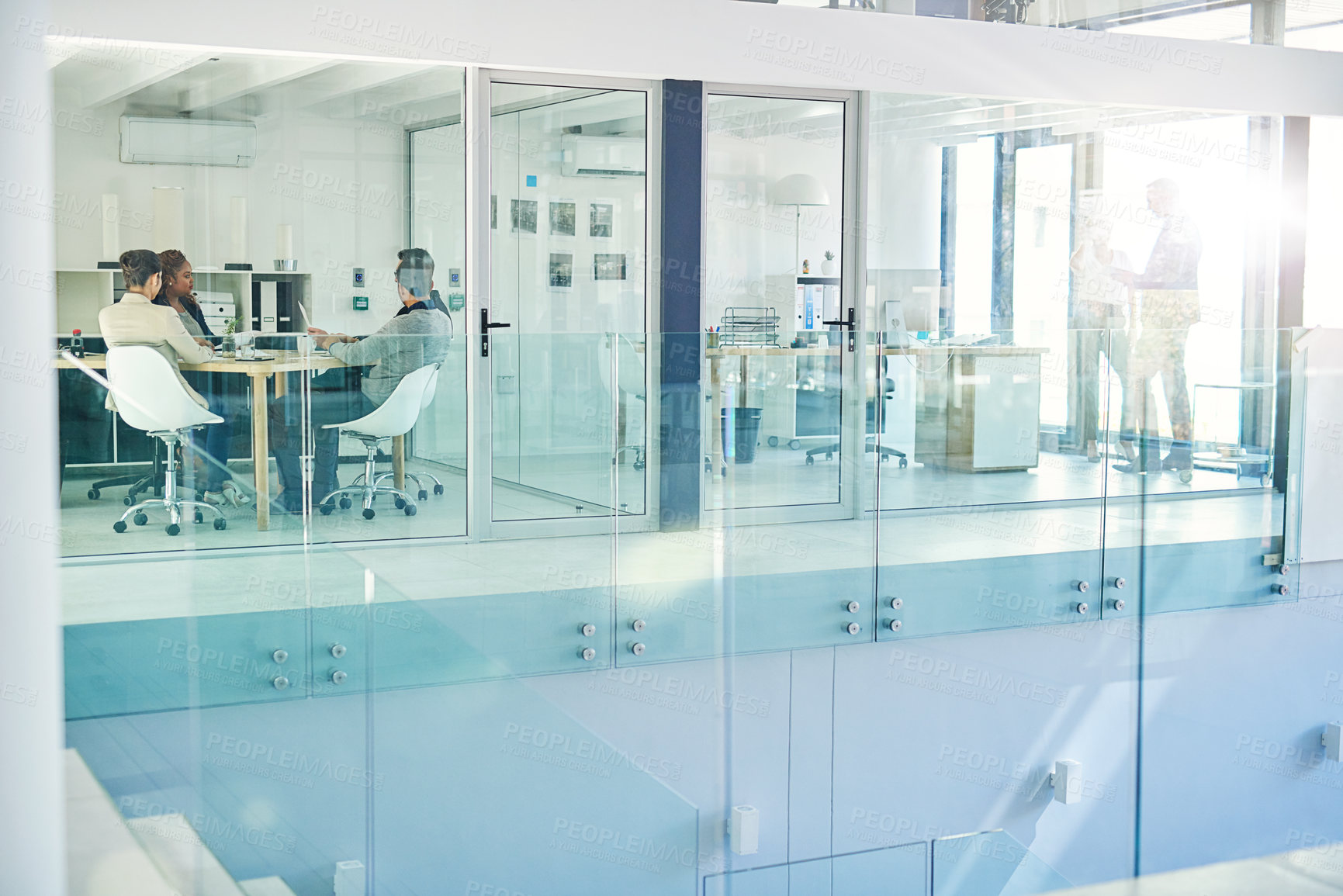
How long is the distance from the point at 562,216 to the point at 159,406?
8.05 ft

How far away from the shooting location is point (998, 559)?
20.7ft

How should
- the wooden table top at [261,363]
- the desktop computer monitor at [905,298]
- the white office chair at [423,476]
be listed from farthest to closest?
the desktop computer monitor at [905,298] < the white office chair at [423,476] < the wooden table top at [261,363]

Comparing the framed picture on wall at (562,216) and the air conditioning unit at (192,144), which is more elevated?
the air conditioning unit at (192,144)

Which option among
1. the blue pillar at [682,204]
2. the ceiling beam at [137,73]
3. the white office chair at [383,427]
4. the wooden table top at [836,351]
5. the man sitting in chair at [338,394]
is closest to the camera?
the man sitting in chair at [338,394]

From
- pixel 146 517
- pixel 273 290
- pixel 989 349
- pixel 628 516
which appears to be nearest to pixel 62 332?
pixel 273 290

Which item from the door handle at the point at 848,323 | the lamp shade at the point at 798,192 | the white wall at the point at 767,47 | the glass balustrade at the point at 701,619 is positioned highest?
the white wall at the point at 767,47

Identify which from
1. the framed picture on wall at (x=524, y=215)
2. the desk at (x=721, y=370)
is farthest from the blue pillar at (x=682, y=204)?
the framed picture on wall at (x=524, y=215)

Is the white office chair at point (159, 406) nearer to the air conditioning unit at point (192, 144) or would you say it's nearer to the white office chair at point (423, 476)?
the white office chair at point (423, 476)

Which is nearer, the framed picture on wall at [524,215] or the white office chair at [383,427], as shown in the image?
the white office chair at [383,427]

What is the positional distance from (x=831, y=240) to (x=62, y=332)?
390 centimetres

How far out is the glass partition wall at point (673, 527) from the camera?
5.10 m

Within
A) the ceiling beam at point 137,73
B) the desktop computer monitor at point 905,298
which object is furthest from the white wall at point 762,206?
the ceiling beam at point 137,73

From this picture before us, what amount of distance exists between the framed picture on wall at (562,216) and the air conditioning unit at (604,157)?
14 cm

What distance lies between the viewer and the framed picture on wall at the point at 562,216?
6.69 meters
